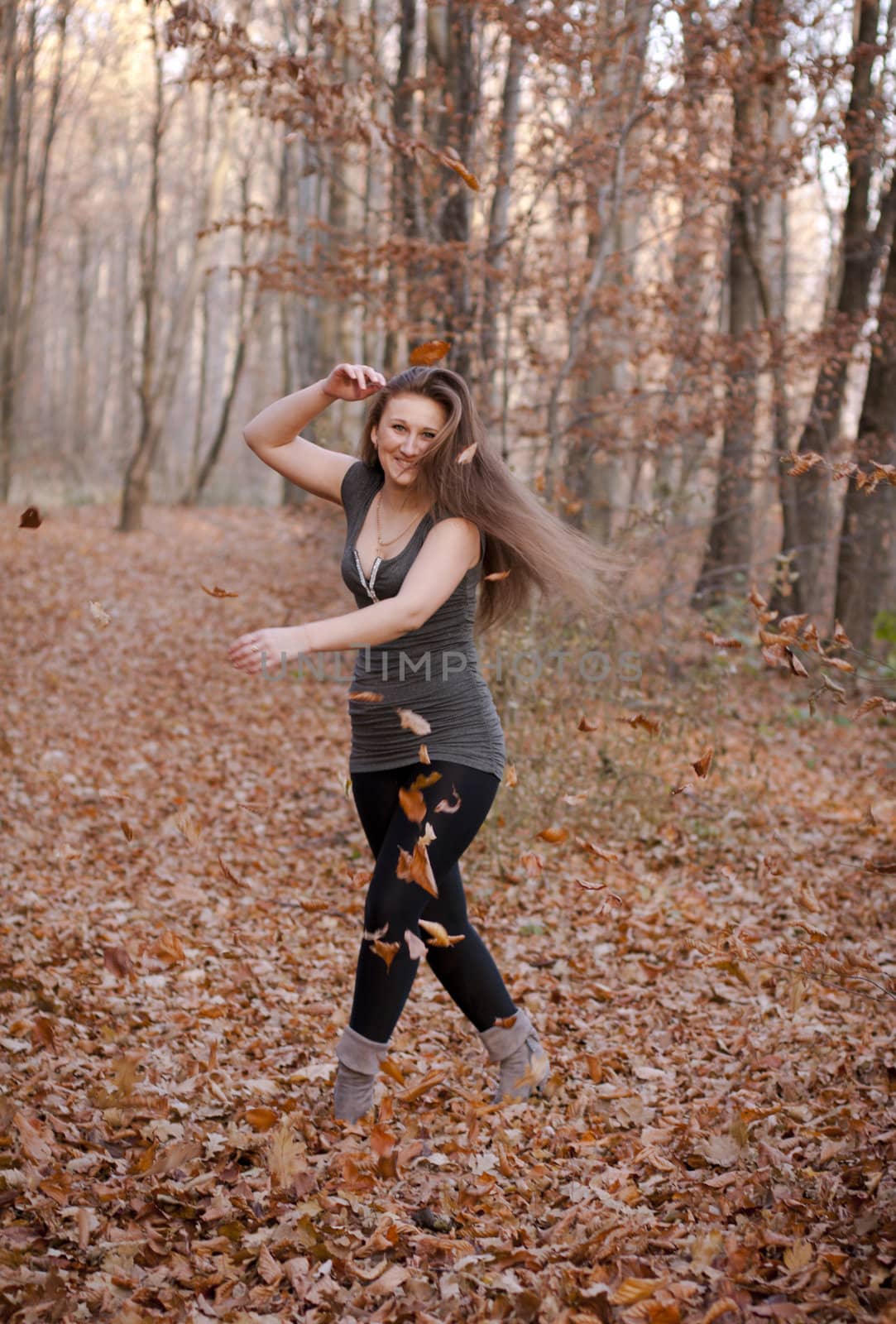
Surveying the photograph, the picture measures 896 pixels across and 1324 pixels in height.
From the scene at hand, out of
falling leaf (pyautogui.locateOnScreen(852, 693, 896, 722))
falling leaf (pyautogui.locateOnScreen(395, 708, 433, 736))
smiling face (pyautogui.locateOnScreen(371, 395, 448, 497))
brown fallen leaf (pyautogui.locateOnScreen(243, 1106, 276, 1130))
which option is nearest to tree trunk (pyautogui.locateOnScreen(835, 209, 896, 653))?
falling leaf (pyautogui.locateOnScreen(852, 693, 896, 722))

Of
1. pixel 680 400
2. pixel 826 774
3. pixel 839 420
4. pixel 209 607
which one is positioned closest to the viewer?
pixel 826 774

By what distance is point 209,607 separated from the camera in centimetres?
1306

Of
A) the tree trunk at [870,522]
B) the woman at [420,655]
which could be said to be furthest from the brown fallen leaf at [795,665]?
the tree trunk at [870,522]

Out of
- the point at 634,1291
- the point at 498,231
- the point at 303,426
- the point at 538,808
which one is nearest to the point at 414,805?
the point at 303,426

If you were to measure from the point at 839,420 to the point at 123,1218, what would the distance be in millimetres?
9481

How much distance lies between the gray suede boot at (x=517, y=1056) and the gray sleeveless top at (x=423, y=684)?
0.87 meters

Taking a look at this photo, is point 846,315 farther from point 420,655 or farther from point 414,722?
point 414,722

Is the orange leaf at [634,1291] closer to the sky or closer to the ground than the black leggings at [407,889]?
closer to the ground

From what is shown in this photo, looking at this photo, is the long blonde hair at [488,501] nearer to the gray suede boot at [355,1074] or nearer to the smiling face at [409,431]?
the smiling face at [409,431]

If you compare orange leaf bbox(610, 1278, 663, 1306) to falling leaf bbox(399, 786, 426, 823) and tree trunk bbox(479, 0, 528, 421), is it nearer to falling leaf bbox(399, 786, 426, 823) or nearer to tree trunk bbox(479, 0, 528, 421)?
falling leaf bbox(399, 786, 426, 823)

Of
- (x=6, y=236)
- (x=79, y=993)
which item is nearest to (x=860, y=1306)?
(x=79, y=993)

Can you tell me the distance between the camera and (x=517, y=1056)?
3498 millimetres

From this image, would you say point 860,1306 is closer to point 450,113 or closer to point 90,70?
point 450,113

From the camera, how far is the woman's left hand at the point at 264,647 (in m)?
2.39
